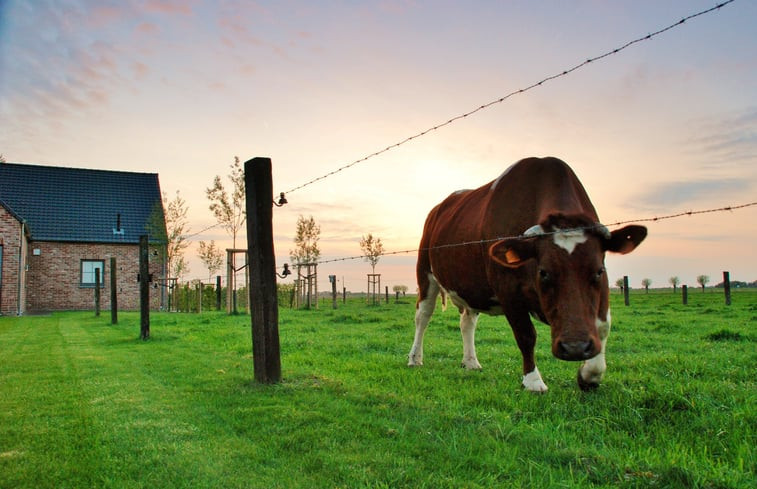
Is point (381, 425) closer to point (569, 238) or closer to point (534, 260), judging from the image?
point (534, 260)

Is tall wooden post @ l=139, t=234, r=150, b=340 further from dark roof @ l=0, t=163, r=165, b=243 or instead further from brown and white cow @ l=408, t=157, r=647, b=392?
dark roof @ l=0, t=163, r=165, b=243

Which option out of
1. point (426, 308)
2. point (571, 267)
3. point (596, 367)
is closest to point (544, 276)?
point (571, 267)

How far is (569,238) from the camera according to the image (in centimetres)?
464

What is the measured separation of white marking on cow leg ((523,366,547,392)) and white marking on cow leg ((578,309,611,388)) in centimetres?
38

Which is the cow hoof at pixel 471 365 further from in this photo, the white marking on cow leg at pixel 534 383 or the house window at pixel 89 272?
the house window at pixel 89 272

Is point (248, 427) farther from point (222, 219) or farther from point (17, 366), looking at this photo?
point (222, 219)

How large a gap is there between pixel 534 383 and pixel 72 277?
37611mm

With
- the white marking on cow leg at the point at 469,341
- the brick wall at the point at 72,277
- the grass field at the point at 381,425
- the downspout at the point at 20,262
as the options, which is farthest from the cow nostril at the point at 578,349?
the brick wall at the point at 72,277

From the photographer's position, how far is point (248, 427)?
4477 millimetres

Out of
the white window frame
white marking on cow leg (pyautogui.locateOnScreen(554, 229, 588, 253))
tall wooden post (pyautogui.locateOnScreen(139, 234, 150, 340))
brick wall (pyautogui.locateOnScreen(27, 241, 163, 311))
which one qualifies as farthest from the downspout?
white marking on cow leg (pyautogui.locateOnScreen(554, 229, 588, 253))

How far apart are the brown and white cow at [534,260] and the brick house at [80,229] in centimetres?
2993

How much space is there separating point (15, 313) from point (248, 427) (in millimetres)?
31328

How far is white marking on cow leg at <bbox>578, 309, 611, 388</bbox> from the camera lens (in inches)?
199

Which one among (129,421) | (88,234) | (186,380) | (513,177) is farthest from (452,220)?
(88,234)
